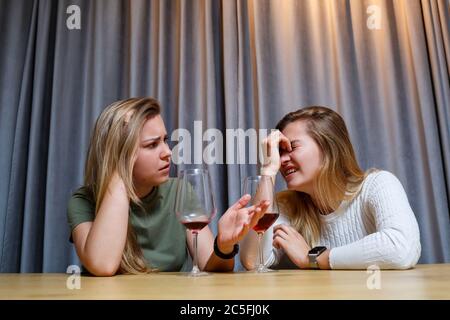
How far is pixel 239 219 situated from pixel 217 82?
46.1 inches

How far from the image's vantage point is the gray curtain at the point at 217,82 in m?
1.80

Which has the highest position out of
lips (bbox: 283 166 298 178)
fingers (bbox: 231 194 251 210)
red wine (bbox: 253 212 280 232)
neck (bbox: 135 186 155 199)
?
lips (bbox: 283 166 298 178)

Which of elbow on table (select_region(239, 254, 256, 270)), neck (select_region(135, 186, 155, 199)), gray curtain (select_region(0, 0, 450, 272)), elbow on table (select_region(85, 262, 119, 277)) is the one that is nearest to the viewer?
elbow on table (select_region(85, 262, 119, 277))

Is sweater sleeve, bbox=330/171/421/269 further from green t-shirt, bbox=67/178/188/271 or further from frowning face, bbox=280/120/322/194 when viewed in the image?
green t-shirt, bbox=67/178/188/271

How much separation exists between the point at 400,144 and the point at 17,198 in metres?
1.70

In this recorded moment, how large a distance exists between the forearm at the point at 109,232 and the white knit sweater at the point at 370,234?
357 millimetres

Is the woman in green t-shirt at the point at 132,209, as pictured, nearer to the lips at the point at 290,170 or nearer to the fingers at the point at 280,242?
the fingers at the point at 280,242

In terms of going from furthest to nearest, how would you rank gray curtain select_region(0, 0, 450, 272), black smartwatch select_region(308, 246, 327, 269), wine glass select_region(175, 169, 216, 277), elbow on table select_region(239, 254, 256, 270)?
1. gray curtain select_region(0, 0, 450, 272)
2. elbow on table select_region(239, 254, 256, 270)
3. black smartwatch select_region(308, 246, 327, 269)
4. wine glass select_region(175, 169, 216, 277)

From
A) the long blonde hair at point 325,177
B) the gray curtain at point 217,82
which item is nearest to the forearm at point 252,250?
the long blonde hair at point 325,177

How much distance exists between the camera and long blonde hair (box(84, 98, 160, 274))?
1069 mm

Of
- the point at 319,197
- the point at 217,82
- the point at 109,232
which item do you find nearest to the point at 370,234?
the point at 319,197

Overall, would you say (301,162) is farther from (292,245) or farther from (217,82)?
(217,82)

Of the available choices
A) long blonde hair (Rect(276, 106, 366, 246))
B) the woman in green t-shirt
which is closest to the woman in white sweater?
long blonde hair (Rect(276, 106, 366, 246))
